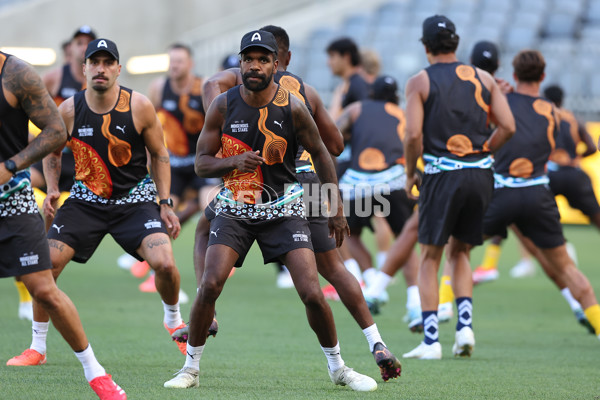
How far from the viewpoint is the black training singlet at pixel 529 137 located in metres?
9.62

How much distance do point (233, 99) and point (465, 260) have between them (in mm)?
3228

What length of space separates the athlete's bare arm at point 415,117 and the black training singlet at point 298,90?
1061 mm

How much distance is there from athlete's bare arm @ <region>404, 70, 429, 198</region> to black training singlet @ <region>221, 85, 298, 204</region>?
6.35 feet

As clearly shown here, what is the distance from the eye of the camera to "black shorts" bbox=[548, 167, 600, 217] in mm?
11961

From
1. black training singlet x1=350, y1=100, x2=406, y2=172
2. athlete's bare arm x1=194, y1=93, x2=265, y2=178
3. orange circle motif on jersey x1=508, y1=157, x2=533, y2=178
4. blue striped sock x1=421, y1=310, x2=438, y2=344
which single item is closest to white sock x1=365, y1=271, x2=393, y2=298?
black training singlet x1=350, y1=100, x2=406, y2=172

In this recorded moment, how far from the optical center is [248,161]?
629 centimetres

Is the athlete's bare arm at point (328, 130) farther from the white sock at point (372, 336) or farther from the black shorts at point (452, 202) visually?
the black shorts at point (452, 202)

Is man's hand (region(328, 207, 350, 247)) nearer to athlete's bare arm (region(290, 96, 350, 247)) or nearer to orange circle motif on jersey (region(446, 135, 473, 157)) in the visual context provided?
athlete's bare arm (region(290, 96, 350, 247))

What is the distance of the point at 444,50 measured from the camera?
8.46 m

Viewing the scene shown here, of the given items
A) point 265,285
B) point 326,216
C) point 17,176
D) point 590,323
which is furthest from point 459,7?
point 17,176

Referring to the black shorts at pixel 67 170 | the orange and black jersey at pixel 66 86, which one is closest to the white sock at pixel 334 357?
the black shorts at pixel 67 170

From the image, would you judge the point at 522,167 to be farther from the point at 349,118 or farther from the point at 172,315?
the point at 172,315

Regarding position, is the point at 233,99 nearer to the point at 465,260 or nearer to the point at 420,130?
the point at 420,130

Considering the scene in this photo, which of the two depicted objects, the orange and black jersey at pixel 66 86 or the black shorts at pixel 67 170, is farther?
the orange and black jersey at pixel 66 86
